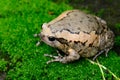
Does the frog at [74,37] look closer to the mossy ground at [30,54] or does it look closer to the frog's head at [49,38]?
the frog's head at [49,38]

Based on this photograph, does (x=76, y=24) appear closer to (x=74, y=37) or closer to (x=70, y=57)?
(x=74, y=37)

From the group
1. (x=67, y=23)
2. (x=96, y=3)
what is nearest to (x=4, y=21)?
(x=67, y=23)

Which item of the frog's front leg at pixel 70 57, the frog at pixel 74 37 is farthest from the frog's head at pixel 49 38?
the frog's front leg at pixel 70 57

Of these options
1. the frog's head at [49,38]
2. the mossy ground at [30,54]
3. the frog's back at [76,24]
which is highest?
the frog's back at [76,24]

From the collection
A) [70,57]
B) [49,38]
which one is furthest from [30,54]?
[70,57]

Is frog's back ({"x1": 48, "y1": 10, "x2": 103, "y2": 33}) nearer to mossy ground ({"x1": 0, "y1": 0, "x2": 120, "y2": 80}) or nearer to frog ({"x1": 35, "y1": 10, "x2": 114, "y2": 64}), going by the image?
frog ({"x1": 35, "y1": 10, "x2": 114, "y2": 64})
